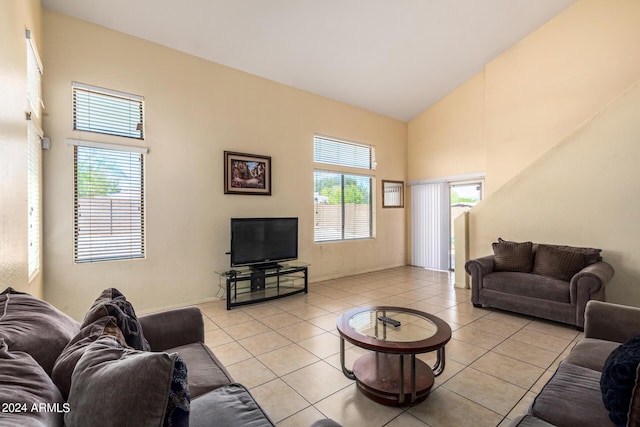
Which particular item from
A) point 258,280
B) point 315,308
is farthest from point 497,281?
point 258,280

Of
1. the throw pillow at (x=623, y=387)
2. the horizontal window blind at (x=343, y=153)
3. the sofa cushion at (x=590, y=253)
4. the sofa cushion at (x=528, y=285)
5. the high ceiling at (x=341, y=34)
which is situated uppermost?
the high ceiling at (x=341, y=34)

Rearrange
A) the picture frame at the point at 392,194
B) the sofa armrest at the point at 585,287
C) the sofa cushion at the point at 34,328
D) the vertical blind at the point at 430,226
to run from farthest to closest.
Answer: the picture frame at the point at 392,194
the vertical blind at the point at 430,226
the sofa armrest at the point at 585,287
the sofa cushion at the point at 34,328

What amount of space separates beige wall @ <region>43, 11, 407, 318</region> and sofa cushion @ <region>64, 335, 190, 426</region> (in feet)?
11.0

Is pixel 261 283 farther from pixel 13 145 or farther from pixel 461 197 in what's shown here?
pixel 461 197

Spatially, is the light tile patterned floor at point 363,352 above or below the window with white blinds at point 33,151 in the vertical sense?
below

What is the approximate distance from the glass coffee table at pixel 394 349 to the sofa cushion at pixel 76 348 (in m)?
1.43

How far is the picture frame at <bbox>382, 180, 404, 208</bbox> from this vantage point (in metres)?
6.75

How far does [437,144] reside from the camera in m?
6.61

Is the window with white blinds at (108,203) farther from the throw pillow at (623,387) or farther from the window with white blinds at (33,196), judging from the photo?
the throw pillow at (623,387)

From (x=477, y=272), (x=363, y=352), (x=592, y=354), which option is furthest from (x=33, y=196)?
(x=477, y=272)

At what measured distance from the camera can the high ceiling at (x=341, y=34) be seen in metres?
3.51

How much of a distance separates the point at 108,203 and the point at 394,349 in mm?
3680

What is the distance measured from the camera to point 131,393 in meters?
0.75

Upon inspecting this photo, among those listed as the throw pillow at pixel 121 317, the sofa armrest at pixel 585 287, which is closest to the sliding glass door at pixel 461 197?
the sofa armrest at pixel 585 287
